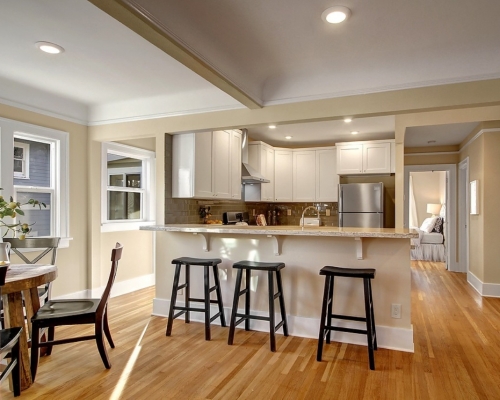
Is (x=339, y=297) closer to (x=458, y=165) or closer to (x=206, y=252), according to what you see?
(x=206, y=252)

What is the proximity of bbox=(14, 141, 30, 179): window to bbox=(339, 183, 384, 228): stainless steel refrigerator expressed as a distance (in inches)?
177

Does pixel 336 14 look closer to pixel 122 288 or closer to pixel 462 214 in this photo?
pixel 122 288

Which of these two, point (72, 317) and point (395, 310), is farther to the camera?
point (395, 310)

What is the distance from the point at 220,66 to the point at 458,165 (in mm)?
5873

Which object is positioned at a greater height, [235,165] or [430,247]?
[235,165]

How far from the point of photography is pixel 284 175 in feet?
22.6

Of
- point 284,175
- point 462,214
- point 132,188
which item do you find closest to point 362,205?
point 284,175

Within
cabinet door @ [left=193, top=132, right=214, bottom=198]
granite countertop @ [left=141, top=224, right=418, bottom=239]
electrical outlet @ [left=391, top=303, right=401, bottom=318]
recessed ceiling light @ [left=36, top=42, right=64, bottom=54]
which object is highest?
recessed ceiling light @ [left=36, top=42, right=64, bottom=54]

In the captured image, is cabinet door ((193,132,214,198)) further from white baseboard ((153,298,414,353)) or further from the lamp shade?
the lamp shade

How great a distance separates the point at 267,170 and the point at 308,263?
10.8 ft

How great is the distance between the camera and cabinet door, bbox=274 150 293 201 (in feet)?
22.6

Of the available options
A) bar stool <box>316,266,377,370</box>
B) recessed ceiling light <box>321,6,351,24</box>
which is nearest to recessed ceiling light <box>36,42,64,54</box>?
recessed ceiling light <box>321,6,351,24</box>

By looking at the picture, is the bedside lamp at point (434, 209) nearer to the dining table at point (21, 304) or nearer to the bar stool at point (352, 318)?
the bar stool at point (352, 318)

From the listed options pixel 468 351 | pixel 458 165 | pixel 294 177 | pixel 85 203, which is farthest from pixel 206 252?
pixel 458 165
